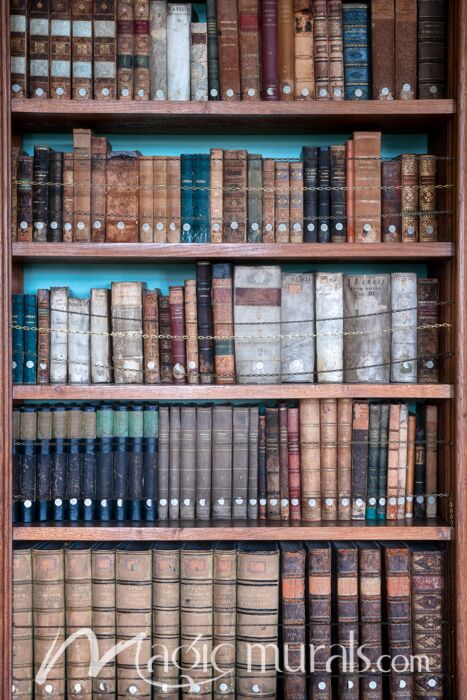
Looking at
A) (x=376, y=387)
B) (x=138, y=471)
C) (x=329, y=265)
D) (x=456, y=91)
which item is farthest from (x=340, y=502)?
(x=456, y=91)

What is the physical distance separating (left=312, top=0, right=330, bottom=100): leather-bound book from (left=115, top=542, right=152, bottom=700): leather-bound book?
4.37 feet

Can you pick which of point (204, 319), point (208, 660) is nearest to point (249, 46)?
point (204, 319)

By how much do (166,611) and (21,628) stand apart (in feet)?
1.28

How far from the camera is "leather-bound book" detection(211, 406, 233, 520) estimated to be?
6.40ft

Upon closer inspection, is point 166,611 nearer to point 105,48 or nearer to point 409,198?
point 409,198

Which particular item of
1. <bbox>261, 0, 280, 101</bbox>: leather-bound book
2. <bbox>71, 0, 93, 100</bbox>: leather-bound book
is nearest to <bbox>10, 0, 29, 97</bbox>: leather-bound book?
<bbox>71, 0, 93, 100</bbox>: leather-bound book

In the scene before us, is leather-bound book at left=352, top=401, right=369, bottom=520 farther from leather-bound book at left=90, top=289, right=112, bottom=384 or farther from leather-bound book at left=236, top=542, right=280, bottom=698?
leather-bound book at left=90, top=289, right=112, bottom=384

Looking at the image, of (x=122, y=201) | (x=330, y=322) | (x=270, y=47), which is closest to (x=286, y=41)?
(x=270, y=47)

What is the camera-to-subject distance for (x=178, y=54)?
6.32 feet

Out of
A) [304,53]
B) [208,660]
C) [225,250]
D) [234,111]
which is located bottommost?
[208,660]

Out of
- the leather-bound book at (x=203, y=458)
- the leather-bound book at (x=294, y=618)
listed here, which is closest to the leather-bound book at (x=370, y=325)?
the leather-bound book at (x=203, y=458)

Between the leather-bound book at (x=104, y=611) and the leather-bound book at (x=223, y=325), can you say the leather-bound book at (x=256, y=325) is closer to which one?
the leather-bound book at (x=223, y=325)

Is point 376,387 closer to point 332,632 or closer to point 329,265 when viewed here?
point 329,265

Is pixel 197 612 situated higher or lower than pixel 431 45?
lower
